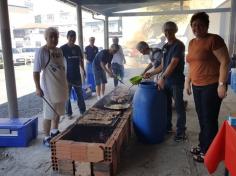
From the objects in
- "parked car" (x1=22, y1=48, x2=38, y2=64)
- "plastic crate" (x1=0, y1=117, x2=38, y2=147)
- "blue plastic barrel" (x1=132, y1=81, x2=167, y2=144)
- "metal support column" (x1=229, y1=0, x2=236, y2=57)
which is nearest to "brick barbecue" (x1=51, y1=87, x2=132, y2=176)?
"blue plastic barrel" (x1=132, y1=81, x2=167, y2=144)

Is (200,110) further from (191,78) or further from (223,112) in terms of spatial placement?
(223,112)

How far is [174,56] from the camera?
301cm

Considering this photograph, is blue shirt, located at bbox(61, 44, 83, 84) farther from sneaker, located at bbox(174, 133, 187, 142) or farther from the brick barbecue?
sneaker, located at bbox(174, 133, 187, 142)

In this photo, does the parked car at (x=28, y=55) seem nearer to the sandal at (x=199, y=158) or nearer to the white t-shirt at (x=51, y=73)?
the white t-shirt at (x=51, y=73)

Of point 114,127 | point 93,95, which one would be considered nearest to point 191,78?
point 114,127

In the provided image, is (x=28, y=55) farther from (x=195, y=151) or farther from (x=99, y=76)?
(x=195, y=151)

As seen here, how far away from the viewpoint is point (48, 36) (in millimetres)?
2992

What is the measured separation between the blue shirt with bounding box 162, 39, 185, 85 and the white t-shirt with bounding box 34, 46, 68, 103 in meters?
1.31

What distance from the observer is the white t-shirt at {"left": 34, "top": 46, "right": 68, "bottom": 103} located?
297 centimetres

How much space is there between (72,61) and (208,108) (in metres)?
2.47

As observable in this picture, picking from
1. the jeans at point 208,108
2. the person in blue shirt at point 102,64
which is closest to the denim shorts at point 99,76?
the person in blue shirt at point 102,64

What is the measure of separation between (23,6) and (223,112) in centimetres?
1966

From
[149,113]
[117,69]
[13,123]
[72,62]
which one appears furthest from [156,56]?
[117,69]

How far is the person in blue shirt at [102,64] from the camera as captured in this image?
5045 millimetres
